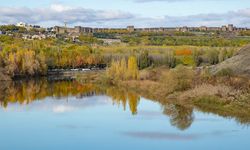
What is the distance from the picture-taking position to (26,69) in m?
41.2

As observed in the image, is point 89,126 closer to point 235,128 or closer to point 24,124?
point 24,124

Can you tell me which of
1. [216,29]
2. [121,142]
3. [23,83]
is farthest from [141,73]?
[216,29]

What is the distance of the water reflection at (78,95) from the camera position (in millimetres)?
18875

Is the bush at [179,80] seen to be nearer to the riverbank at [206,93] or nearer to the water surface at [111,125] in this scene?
the riverbank at [206,93]

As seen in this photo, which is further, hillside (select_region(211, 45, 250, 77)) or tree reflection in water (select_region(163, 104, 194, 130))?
hillside (select_region(211, 45, 250, 77))

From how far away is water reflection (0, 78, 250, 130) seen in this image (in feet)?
61.9

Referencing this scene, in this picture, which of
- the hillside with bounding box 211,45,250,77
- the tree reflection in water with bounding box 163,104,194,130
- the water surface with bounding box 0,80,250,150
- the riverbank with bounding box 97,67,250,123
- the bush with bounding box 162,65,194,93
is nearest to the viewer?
the water surface with bounding box 0,80,250,150

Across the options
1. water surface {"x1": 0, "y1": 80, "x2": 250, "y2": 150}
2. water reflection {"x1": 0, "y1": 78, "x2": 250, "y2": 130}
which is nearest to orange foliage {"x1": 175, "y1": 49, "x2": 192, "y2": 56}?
water reflection {"x1": 0, "y1": 78, "x2": 250, "y2": 130}

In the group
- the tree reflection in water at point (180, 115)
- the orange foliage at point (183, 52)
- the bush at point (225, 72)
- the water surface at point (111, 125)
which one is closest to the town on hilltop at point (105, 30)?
the orange foliage at point (183, 52)

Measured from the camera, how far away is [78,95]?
28.6 metres

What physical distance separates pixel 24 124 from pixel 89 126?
2.47 m

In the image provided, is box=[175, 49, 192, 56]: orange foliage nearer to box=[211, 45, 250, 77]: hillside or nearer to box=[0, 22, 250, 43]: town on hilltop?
box=[211, 45, 250, 77]: hillside

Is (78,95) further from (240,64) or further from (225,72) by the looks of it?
(240,64)

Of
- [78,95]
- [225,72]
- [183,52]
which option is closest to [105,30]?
[183,52]
